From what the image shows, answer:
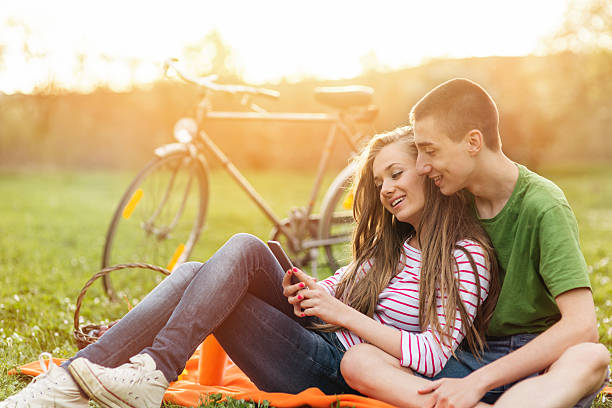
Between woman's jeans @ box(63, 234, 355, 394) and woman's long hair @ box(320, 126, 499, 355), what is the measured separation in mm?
155

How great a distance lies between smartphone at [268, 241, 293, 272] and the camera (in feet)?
7.50

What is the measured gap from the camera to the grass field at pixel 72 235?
305 cm

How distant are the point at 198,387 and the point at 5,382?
70 centimetres

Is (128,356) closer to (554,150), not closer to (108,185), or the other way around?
(108,185)

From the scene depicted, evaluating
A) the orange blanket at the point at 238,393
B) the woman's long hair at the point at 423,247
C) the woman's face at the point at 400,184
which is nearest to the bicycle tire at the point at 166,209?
the orange blanket at the point at 238,393

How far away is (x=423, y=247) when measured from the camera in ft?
6.88

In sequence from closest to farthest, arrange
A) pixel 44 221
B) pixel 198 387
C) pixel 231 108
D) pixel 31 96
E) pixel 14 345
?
pixel 198 387
pixel 14 345
pixel 44 221
pixel 231 108
pixel 31 96

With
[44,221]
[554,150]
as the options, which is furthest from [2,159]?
[554,150]

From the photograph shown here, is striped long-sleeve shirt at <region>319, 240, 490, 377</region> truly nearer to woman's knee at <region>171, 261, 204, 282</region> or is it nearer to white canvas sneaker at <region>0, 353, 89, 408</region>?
woman's knee at <region>171, 261, 204, 282</region>

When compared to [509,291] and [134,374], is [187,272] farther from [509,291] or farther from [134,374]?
[509,291]

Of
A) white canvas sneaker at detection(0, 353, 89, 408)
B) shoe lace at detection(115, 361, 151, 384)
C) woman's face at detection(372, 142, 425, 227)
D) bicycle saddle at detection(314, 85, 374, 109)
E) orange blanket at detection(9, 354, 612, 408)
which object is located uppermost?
bicycle saddle at detection(314, 85, 374, 109)

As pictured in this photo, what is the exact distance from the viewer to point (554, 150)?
13.8 meters

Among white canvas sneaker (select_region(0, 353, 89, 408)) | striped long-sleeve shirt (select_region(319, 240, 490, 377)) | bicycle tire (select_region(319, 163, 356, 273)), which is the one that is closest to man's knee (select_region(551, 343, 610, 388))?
striped long-sleeve shirt (select_region(319, 240, 490, 377))

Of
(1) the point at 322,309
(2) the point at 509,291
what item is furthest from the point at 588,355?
(1) the point at 322,309
